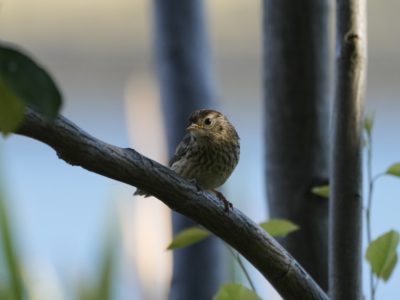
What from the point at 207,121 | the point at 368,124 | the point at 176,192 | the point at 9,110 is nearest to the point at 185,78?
the point at 207,121

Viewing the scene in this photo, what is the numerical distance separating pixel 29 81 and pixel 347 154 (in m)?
0.90

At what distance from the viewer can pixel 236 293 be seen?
1.22 m

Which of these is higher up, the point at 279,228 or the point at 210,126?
the point at 210,126

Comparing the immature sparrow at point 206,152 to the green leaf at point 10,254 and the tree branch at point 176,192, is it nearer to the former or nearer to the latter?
the green leaf at point 10,254

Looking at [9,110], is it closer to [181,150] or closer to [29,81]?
[29,81]

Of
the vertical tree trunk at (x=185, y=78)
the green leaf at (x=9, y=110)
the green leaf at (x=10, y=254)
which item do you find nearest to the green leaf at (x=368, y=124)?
the green leaf at (x=10, y=254)

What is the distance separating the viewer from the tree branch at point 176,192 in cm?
96

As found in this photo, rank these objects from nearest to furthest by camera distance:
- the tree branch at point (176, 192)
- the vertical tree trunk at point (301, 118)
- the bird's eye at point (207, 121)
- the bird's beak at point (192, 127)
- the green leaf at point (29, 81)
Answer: the green leaf at point (29, 81) < the tree branch at point (176, 192) < the vertical tree trunk at point (301, 118) < the bird's beak at point (192, 127) < the bird's eye at point (207, 121)

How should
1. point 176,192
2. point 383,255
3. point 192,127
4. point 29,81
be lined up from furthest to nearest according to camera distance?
point 192,127 < point 383,255 < point 176,192 < point 29,81

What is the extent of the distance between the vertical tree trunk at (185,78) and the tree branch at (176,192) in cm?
97

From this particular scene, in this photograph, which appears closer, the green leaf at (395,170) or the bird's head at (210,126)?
the green leaf at (395,170)

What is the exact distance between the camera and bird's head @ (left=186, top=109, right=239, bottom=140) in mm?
2316

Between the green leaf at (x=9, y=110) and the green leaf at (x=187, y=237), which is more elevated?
the green leaf at (x=9, y=110)

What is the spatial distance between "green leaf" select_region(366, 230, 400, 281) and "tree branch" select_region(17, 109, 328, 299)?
94 millimetres
